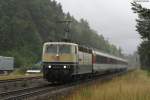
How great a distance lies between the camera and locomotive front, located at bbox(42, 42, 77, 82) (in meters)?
31.3

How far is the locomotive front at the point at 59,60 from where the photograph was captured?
31.3m

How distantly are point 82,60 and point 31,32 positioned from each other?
8942 cm

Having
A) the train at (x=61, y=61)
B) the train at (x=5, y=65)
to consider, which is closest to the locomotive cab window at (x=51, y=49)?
the train at (x=61, y=61)

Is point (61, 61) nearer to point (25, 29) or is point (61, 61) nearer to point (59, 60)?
point (59, 60)

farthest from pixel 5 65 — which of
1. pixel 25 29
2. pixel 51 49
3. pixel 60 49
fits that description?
pixel 25 29

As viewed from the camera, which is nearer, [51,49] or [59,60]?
[59,60]

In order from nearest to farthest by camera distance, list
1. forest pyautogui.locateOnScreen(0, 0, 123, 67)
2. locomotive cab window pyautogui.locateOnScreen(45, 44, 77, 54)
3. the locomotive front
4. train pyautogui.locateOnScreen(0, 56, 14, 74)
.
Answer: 1. the locomotive front
2. locomotive cab window pyautogui.locateOnScreen(45, 44, 77, 54)
3. train pyautogui.locateOnScreen(0, 56, 14, 74)
4. forest pyautogui.locateOnScreen(0, 0, 123, 67)

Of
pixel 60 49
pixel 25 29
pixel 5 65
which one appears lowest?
pixel 5 65

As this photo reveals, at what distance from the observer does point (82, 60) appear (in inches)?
1401

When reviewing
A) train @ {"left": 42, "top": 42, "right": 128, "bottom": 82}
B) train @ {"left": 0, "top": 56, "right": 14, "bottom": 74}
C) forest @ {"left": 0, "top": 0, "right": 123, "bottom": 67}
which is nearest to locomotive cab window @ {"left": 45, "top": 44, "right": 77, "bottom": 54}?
train @ {"left": 42, "top": 42, "right": 128, "bottom": 82}

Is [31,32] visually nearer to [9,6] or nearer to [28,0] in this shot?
[9,6]

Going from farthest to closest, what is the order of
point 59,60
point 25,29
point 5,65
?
point 25,29 → point 5,65 → point 59,60

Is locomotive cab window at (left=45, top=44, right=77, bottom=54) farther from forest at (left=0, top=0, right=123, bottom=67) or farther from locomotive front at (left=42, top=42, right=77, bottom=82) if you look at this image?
forest at (left=0, top=0, right=123, bottom=67)

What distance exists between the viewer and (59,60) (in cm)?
3170
